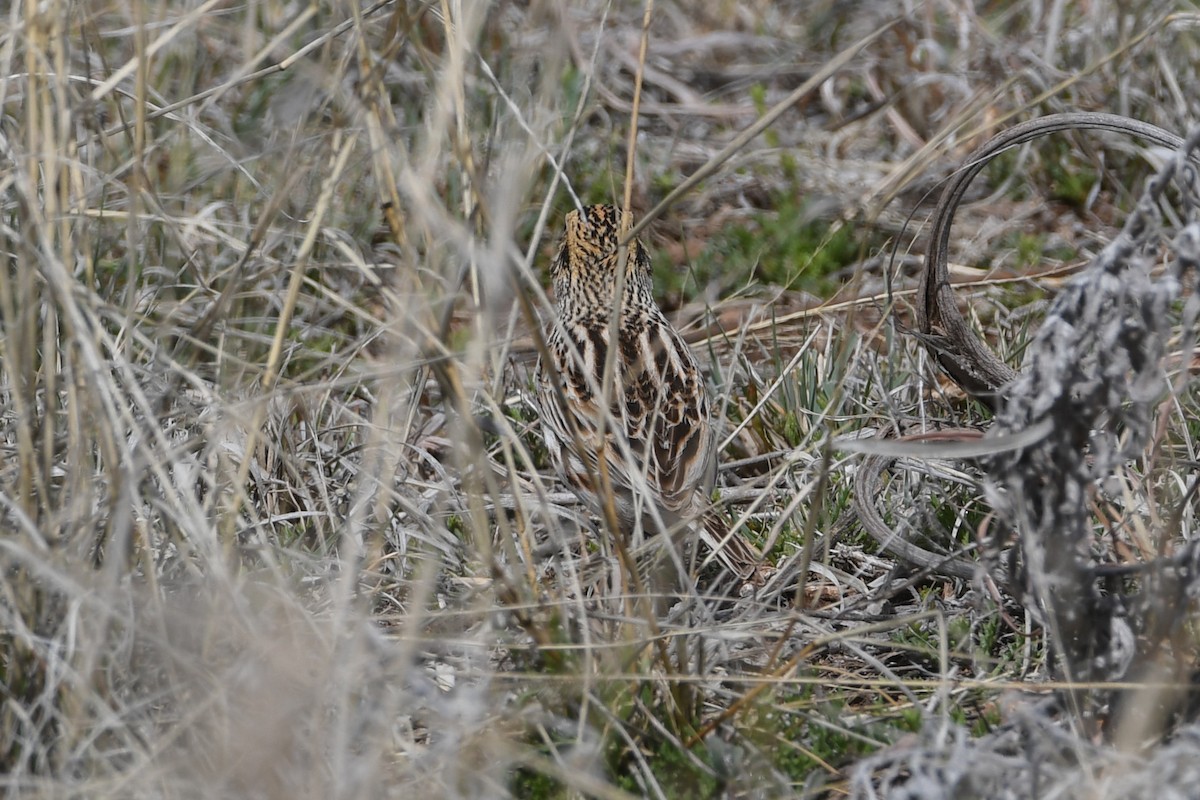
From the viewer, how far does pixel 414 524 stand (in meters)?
3.55

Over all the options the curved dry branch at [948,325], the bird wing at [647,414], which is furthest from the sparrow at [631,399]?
the curved dry branch at [948,325]

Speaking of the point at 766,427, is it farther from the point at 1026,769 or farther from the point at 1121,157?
the point at 1121,157

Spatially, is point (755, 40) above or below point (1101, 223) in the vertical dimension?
above

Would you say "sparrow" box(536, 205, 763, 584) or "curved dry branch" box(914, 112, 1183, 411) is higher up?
"curved dry branch" box(914, 112, 1183, 411)

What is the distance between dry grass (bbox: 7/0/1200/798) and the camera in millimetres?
2230

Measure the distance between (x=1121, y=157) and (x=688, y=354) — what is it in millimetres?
2688

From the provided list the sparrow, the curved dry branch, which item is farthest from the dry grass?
the curved dry branch

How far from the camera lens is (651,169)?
6074 mm

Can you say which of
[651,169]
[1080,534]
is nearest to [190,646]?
[1080,534]

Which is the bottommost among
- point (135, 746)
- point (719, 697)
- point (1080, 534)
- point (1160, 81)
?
point (719, 697)

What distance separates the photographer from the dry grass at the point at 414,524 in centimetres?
223

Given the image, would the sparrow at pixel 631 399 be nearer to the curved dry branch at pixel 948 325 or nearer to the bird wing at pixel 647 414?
the bird wing at pixel 647 414

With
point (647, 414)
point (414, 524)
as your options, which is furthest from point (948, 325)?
point (414, 524)

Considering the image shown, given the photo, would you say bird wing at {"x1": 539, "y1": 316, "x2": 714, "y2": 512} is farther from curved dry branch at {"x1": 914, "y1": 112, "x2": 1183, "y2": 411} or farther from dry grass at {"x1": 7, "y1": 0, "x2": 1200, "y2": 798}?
curved dry branch at {"x1": 914, "y1": 112, "x2": 1183, "y2": 411}
